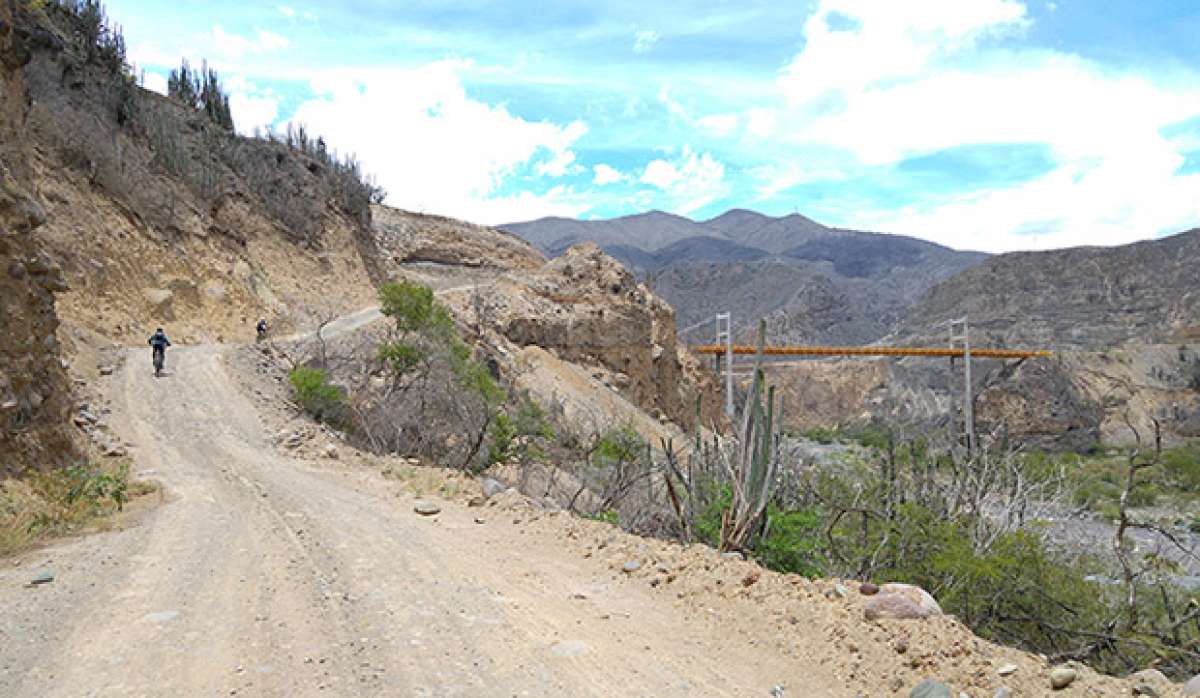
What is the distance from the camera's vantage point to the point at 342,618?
466cm

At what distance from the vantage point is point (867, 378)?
7612 cm

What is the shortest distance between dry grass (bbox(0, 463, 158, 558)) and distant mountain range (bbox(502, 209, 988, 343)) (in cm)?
6953

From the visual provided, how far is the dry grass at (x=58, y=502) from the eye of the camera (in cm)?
621

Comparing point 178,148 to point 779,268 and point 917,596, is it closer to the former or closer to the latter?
point 917,596

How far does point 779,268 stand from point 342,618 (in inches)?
4849

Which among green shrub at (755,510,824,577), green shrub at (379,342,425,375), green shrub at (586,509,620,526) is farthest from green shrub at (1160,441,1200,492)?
green shrub at (379,342,425,375)

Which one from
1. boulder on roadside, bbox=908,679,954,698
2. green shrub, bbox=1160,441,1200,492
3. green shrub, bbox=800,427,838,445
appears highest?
boulder on roadside, bbox=908,679,954,698

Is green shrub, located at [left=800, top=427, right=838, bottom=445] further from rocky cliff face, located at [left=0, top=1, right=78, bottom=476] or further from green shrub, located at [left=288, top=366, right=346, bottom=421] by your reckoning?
rocky cliff face, located at [left=0, top=1, right=78, bottom=476]

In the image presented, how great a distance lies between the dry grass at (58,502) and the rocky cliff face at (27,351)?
10.1 inches

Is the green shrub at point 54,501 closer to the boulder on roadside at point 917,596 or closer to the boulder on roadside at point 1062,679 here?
the boulder on roadside at point 917,596

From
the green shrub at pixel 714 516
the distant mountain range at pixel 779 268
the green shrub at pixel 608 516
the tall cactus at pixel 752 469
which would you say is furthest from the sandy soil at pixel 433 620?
the distant mountain range at pixel 779 268

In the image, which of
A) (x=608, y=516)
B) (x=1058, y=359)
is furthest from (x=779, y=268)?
(x=608, y=516)

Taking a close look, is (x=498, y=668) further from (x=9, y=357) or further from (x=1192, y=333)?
(x=1192, y=333)

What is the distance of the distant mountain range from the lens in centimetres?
11144
